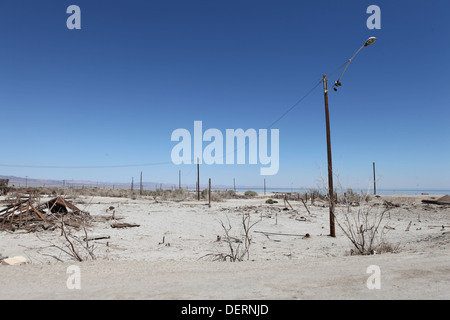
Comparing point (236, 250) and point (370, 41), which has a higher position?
point (370, 41)

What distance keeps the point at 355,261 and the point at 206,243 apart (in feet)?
21.1

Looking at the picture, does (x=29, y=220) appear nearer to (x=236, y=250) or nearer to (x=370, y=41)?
(x=236, y=250)

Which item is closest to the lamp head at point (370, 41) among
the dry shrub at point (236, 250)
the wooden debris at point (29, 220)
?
the dry shrub at point (236, 250)

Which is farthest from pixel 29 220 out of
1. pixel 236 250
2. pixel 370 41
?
pixel 370 41

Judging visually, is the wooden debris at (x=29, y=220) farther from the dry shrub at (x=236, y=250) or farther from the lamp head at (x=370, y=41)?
the lamp head at (x=370, y=41)

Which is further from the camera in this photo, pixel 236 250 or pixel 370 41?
pixel 370 41

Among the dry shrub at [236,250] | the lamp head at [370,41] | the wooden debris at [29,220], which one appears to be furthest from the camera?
the wooden debris at [29,220]

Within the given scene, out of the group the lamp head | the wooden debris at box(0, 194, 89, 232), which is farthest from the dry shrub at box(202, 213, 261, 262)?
the wooden debris at box(0, 194, 89, 232)
